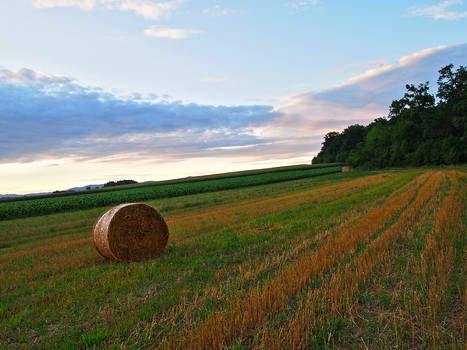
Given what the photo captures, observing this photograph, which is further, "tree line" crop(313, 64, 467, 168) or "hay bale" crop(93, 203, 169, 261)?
"tree line" crop(313, 64, 467, 168)

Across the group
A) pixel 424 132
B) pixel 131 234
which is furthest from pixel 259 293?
pixel 424 132

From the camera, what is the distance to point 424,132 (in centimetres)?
8075

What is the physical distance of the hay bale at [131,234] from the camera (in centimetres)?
879

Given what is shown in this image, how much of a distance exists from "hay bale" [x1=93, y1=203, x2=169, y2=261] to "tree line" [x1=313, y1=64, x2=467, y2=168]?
243 ft

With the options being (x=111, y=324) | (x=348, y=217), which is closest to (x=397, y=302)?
(x=111, y=324)

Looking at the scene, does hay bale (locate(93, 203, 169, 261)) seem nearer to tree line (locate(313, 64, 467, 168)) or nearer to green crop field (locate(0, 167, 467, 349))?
green crop field (locate(0, 167, 467, 349))

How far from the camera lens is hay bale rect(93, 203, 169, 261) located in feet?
28.8

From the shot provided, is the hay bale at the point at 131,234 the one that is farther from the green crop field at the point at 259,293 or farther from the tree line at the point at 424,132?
the tree line at the point at 424,132

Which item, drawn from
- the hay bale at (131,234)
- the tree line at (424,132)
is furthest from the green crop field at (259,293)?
the tree line at (424,132)

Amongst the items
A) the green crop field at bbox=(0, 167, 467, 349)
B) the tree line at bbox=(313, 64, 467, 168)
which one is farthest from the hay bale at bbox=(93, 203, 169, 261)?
the tree line at bbox=(313, 64, 467, 168)

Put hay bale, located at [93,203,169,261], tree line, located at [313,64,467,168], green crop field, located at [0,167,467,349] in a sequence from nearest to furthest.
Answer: green crop field, located at [0,167,467,349]
hay bale, located at [93,203,169,261]
tree line, located at [313,64,467,168]

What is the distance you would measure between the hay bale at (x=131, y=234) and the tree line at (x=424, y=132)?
74212mm

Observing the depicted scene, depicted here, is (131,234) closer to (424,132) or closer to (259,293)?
(259,293)

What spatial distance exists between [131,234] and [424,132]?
3521 inches
